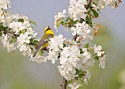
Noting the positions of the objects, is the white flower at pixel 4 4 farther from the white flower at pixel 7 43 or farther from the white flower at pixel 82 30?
the white flower at pixel 82 30

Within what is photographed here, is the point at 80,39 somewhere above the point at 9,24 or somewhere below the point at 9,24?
below

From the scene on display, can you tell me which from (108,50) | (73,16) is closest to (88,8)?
(73,16)

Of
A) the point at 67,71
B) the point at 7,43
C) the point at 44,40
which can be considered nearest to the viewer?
the point at 67,71

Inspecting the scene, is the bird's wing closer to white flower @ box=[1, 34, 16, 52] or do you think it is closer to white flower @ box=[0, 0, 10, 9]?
white flower @ box=[1, 34, 16, 52]

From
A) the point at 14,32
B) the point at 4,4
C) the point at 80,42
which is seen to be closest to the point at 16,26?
the point at 14,32

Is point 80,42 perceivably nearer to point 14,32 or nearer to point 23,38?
point 23,38

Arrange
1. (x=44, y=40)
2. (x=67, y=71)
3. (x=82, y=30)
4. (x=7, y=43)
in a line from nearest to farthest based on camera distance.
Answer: (x=67, y=71)
(x=82, y=30)
(x=44, y=40)
(x=7, y=43)

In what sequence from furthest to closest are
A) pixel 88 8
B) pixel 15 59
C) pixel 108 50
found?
pixel 15 59 → pixel 108 50 → pixel 88 8

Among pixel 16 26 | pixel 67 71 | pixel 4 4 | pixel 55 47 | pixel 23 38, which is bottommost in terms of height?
pixel 67 71

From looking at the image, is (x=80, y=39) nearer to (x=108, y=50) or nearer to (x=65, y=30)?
(x=65, y=30)

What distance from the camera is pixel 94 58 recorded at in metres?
3.32

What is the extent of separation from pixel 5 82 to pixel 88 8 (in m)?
9.48

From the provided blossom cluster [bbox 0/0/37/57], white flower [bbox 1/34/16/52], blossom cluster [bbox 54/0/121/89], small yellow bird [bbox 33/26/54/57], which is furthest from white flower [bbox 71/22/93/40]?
white flower [bbox 1/34/16/52]

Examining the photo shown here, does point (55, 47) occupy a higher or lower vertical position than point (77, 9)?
lower
